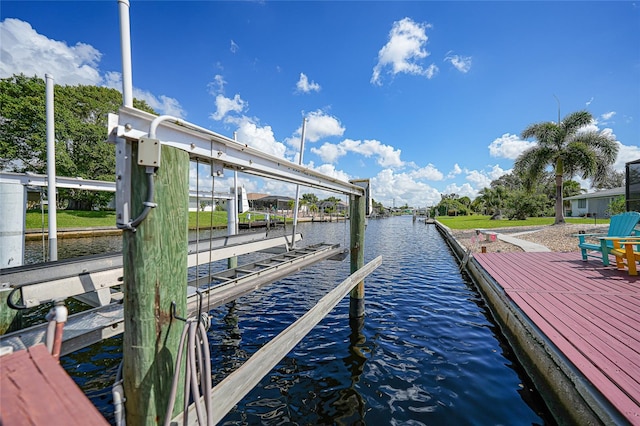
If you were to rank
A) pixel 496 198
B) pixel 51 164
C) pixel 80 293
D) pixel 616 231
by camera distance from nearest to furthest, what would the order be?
pixel 80 293
pixel 51 164
pixel 616 231
pixel 496 198

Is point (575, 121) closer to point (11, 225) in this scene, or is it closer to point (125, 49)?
point (125, 49)

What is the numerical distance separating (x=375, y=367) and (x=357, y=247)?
252cm

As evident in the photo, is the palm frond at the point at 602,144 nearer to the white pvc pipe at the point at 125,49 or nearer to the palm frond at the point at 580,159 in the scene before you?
the palm frond at the point at 580,159

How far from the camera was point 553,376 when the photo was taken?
336 cm

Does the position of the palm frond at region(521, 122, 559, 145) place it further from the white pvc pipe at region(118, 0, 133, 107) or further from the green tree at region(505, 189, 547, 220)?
the white pvc pipe at region(118, 0, 133, 107)

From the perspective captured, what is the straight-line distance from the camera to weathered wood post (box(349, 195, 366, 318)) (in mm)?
6332

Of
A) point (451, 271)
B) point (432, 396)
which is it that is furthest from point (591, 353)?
point (451, 271)

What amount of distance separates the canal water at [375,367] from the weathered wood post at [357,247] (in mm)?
313

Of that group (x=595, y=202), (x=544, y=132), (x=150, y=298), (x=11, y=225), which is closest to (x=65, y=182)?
(x=11, y=225)

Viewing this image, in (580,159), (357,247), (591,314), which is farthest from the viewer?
(580,159)

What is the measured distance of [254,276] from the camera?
4.53m

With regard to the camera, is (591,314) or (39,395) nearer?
(39,395)

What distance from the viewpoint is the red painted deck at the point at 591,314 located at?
2.81m

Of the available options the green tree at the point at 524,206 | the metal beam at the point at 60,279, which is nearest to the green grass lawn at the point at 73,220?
the metal beam at the point at 60,279
